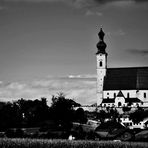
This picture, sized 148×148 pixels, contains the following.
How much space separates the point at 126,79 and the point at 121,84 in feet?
7.77

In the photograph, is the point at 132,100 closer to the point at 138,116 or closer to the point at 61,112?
the point at 138,116

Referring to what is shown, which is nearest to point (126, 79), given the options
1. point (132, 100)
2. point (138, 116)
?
point (132, 100)

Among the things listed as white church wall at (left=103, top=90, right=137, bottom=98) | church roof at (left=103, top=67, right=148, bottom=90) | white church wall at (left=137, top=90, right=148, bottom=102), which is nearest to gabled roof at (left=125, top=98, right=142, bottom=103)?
white church wall at (left=103, top=90, right=137, bottom=98)

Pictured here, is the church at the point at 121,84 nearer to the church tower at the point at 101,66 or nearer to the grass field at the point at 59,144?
the church tower at the point at 101,66

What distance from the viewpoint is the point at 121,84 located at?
7357 inches

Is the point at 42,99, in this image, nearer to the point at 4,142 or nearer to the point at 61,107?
the point at 61,107

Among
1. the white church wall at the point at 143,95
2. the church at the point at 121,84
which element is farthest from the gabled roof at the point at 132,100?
the white church wall at the point at 143,95

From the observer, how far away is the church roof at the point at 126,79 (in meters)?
186

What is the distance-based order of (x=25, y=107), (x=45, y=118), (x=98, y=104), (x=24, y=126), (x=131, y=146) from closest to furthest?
1. (x=131, y=146)
2. (x=24, y=126)
3. (x=45, y=118)
4. (x=25, y=107)
5. (x=98, y=104)

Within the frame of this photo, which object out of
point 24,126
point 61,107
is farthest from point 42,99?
point 24,126

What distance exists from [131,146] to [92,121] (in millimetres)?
100104

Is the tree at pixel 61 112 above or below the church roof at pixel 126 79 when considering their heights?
below

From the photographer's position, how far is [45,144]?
5031cm

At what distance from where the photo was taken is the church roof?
609 feet
